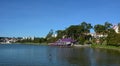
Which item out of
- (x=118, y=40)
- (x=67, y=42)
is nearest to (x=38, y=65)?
(x=118, y=40)

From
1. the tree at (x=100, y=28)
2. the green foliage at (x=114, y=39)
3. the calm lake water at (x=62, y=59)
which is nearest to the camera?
the calm lake water at (x=62, y=59)

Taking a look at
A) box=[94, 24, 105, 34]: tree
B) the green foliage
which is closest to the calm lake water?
the green foliage

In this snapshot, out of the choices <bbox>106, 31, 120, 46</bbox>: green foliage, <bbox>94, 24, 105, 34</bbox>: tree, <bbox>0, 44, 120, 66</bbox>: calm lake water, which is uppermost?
<bbox>94, 24, 105, 34</bbox>: tree

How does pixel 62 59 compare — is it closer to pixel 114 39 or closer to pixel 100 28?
pixel 114 39

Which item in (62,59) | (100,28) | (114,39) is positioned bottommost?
(62,59)

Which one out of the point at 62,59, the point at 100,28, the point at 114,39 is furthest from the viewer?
the point at 100,28

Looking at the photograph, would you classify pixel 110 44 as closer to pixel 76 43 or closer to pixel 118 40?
pixel 118 40

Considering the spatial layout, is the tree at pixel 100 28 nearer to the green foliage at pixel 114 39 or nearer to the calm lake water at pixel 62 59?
the green foliage at pixel 114 39

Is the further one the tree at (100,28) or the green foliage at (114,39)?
the tree at (100,28)

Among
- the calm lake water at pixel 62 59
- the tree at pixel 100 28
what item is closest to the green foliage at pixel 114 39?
the calm lake water at pixel 62 59

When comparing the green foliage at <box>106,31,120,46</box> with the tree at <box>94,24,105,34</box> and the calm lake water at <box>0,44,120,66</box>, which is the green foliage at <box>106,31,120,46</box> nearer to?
the calm lake water at <box>0,44,120,66</box>

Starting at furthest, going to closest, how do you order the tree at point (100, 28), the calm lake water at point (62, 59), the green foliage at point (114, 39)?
1. the tree at point (100, 28)
2. the green foliage at point (114, 39)
3. the calm lake water at point (62, 59)

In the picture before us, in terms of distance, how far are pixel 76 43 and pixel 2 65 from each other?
110m

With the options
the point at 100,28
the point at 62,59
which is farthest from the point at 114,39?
the point at 62,59
